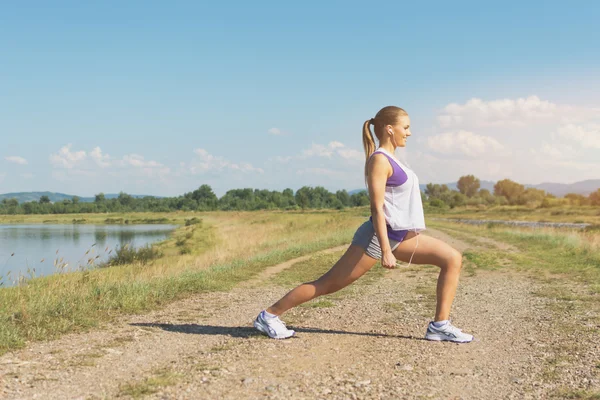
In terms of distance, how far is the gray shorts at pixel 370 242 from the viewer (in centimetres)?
489

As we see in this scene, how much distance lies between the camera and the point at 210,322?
6508 millimetres

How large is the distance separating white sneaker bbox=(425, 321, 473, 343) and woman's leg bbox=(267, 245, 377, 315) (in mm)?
1024

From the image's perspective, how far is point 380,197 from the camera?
4754 millimetres

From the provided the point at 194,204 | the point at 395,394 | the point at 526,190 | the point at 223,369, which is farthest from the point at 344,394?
the point at 194,204

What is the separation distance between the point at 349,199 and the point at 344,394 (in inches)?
5655

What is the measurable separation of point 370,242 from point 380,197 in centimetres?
46

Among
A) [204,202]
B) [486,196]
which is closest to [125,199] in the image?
[204,202]

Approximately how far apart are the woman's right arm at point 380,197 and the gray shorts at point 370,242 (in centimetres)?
13

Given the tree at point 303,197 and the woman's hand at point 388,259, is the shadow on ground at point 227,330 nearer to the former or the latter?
the woman's hand at point 388,259

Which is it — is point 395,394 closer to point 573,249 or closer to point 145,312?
point 145,312

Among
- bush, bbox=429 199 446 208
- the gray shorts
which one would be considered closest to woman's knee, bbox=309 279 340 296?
the gray shorts

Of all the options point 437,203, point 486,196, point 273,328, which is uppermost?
point 486,196

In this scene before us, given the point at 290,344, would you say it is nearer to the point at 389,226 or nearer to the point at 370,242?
the point at 370,242

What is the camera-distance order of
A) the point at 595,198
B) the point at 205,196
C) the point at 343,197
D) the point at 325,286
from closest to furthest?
the point at 325,286, the point at 595,198, the point at 343,197, the point at 205,196
